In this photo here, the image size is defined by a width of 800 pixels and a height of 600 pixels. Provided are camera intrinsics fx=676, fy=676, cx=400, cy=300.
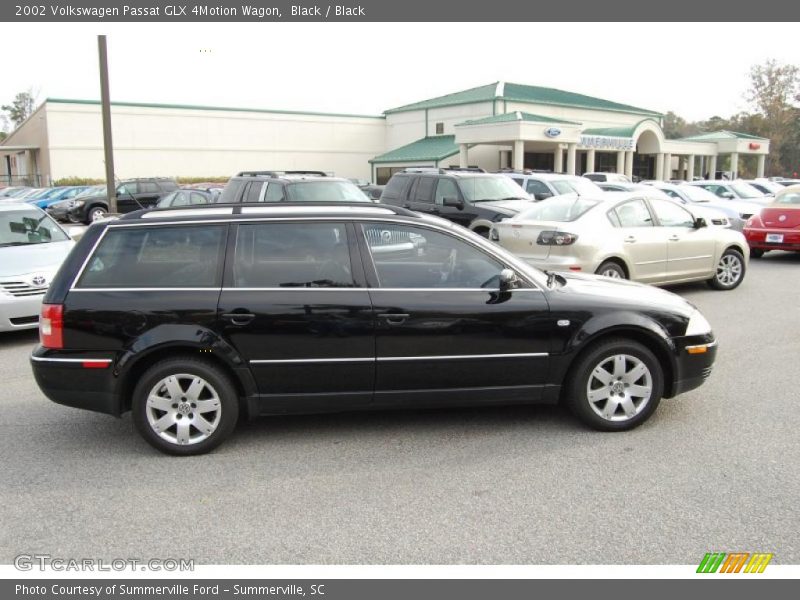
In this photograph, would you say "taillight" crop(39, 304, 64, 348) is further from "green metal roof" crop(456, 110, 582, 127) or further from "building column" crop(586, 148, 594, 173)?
"building column" crop(586, 148, 594, 173)

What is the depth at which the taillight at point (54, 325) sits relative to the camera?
4582 mm

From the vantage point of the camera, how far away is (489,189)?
13.4 meters

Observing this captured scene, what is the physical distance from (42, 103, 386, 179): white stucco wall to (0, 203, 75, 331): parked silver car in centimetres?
3657

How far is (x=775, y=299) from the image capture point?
33.6 ft

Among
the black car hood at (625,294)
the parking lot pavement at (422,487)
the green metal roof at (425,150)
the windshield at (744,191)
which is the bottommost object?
the parking lot pavement at (422,487)

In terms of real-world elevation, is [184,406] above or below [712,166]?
below

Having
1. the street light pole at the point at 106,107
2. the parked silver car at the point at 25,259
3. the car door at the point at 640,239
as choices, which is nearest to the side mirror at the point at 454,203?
the car door at the point at 640,239

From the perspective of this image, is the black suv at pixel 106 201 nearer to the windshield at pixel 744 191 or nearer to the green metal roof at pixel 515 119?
the green metal roof at pixel 515 119

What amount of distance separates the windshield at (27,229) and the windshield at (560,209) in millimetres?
6729

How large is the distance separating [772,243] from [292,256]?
12.8 metres

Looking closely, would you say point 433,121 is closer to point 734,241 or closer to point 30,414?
point 734,241

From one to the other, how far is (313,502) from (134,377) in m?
1.65

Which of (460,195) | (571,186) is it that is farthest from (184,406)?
(571,186)

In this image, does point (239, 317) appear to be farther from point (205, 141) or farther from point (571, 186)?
point (205, 141)
